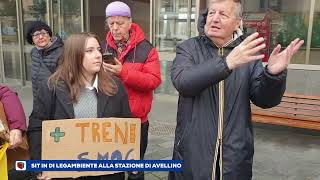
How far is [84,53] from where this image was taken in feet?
7.78

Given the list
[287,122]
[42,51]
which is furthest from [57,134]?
[287,122]

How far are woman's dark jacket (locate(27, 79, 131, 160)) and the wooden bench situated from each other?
3626 millimetres

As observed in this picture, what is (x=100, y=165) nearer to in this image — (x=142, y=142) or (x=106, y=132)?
(x=106, y=132)

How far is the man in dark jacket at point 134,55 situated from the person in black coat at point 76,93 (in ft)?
1.67

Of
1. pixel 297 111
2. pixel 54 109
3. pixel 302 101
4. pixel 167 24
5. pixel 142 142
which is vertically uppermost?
pixel 167 24

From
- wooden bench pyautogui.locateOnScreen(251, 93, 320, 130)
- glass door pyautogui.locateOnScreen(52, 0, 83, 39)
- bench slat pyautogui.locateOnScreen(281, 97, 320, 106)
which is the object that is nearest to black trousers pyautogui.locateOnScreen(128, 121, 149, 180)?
wooden bench pyautogui.locateOnScreen(251, 93, 320, 130)

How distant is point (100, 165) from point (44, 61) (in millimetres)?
1806

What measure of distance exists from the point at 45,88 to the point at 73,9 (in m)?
7.59

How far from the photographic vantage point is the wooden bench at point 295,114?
17.3ft

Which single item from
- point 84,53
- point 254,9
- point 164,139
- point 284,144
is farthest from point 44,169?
point 254,9

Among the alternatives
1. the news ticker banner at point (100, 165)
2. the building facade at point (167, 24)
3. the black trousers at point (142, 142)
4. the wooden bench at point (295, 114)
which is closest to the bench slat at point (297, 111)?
the wooden bench at point (295, 114)

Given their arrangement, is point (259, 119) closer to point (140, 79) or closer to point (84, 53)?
point (140, 79)

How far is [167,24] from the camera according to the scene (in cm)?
802

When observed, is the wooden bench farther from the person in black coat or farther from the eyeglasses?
the person in black coat
